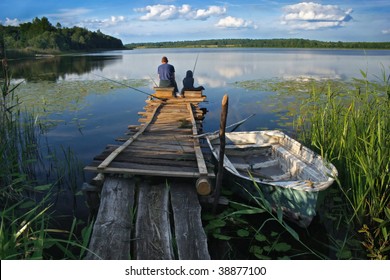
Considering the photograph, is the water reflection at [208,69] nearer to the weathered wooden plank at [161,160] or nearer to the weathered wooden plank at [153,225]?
the weathered wooden plank at [161,160]

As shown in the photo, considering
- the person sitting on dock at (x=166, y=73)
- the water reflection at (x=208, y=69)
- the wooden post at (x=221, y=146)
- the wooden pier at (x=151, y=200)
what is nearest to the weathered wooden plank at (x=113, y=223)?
the wooden pier at (x=151, y=200)

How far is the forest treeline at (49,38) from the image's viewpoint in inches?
1611

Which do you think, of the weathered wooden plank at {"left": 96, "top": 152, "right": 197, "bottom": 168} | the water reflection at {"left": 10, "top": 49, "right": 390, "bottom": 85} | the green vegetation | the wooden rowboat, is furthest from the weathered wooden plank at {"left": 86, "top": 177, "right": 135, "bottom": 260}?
the water reflection at {"left": 10, "top": 49, "right": 390, "bottom": 85}

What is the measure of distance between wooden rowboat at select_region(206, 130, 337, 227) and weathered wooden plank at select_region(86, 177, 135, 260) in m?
1.62

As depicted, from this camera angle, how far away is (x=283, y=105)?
12344 millimetres

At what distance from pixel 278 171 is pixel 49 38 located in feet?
180

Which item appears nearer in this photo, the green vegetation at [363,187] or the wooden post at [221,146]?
the green vegetation at [363,187]

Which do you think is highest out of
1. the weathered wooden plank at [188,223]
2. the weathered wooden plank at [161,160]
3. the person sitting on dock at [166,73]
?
the person sitting on dock at [166,73]

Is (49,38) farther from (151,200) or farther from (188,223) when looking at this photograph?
(188,223)

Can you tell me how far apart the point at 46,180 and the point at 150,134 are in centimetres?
237

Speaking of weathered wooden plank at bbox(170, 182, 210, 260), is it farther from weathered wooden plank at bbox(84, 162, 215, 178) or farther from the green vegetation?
the green vegetation

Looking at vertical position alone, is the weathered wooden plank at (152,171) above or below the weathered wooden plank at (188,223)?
above

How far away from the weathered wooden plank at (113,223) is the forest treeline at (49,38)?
29.8 m
